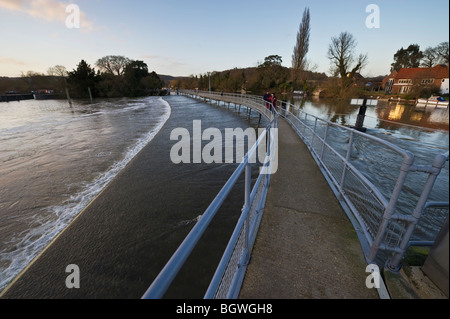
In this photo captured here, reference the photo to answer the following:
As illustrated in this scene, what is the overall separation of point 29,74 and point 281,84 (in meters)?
91.7

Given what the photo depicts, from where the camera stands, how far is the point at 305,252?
2.38 meters

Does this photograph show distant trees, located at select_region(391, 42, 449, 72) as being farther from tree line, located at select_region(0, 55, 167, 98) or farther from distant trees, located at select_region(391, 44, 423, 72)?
tree line, located at select_region(0, 55, 167, 98)

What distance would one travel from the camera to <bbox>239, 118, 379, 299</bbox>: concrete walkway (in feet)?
6.34

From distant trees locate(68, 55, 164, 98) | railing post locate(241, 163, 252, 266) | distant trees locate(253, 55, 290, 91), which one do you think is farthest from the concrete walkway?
distant trees locate(253, 55, 290, 91)

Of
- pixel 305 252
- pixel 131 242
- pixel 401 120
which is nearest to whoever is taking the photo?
pixel 305 252

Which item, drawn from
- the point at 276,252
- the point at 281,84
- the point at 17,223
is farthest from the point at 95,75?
the point at 276,252

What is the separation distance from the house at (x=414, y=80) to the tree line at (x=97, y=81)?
6649 centimetres

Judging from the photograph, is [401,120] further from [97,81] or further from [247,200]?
[97,81]

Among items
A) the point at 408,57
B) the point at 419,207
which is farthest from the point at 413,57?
the point at 419,207

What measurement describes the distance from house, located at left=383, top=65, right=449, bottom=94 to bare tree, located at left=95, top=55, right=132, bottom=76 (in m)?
77.3

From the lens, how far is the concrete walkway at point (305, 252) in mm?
1934

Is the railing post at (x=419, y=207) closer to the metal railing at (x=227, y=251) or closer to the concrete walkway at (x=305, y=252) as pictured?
the concrete walkway at (x=305, y=252)

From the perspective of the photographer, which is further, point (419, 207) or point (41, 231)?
point (41, 231)

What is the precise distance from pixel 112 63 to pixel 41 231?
269 ft
